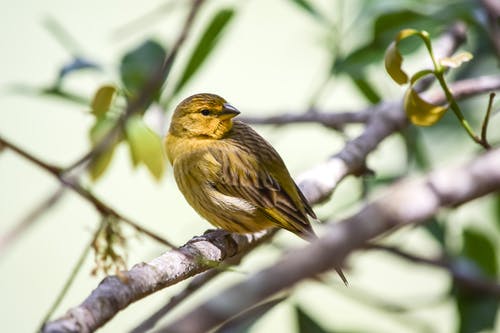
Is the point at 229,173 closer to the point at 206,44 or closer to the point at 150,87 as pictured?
the point at 206,44

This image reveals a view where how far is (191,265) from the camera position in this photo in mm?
1474

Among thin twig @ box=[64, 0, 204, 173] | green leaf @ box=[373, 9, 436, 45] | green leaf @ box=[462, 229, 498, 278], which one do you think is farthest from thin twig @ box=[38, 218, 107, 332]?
green leaf @ box=[373, 9, 436, 45]

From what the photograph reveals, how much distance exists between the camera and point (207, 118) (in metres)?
2.86

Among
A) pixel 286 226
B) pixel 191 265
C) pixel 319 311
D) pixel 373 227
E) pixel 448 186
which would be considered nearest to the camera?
pixel 373 227

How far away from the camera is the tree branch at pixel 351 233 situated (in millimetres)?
700

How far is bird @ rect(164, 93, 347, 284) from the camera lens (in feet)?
7.72

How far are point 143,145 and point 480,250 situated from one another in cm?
131

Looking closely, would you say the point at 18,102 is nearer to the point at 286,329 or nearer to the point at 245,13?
the point at 245,13

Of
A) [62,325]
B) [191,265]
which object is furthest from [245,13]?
[62,325]

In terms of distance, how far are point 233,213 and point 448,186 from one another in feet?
5.17

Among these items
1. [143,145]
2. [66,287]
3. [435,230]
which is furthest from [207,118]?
[66,287]

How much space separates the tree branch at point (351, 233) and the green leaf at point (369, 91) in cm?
193

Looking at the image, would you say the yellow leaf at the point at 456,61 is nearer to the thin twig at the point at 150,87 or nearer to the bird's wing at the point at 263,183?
the bird's wing at the point at 263,183

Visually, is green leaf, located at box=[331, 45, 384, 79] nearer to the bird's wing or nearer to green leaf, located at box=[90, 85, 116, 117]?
the bird's wing
